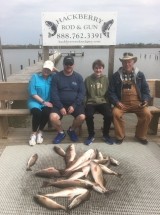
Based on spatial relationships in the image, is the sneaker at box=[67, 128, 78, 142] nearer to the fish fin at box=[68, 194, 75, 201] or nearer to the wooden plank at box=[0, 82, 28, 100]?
the wooden plank at box=[0, 82, 28, 100]

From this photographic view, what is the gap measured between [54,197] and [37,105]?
1920 mm

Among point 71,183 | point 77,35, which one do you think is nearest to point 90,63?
point 77,35

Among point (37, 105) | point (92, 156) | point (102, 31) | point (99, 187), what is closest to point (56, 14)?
point (102, 31)

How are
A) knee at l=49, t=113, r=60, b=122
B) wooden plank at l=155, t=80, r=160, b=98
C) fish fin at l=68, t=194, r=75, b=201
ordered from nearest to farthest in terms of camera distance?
fish fin at l=68, t=194, r=75, b=201 → knee at l=49, t=113, r=60, b=122 → wooden plank at l=155, t=80, r=160, b=98

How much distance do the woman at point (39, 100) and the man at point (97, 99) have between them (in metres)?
0.64

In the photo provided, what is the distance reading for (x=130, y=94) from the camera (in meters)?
4.64

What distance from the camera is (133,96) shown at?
464 cm

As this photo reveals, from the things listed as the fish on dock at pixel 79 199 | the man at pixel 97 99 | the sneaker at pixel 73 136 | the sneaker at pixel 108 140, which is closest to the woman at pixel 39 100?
the sneaker at pixel 73 136

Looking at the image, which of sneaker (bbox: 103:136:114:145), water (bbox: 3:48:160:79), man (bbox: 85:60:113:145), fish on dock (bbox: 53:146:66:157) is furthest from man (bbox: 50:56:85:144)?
water (bbox: 3:48:160:79)

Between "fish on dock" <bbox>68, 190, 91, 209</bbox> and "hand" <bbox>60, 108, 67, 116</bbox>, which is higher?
"hand" <bbox>60, 108, 67, 116</bbox>

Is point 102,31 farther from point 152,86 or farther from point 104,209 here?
point 104,209

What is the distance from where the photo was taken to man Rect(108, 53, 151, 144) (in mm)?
4568

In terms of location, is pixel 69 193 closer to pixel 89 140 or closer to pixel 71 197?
pixel 71 197

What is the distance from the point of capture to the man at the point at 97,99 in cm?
458
